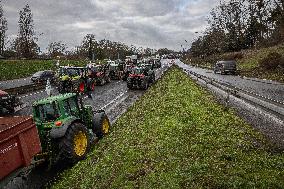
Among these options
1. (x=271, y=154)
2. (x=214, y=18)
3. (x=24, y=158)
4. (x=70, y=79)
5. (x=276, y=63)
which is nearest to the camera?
(x=24, y=158)

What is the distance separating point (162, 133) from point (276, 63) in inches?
1411

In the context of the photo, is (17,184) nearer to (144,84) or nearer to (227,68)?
(144,84)

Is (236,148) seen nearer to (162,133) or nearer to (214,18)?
(162,133)

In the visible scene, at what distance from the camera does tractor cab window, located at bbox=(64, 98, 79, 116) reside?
11.6 m

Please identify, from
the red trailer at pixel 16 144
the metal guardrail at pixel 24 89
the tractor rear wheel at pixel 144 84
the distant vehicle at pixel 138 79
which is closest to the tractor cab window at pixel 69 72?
the metal guardrail at pixel 24 89

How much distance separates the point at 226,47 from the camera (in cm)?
9131

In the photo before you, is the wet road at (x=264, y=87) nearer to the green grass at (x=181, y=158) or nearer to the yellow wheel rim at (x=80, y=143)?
the green grass at (x=181, y=158)

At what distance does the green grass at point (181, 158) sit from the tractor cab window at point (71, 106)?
149cm

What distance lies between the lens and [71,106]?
12.0m

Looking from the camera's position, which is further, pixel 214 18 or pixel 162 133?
pixel 214 18

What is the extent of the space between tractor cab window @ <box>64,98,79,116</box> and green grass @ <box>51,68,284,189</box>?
149cm

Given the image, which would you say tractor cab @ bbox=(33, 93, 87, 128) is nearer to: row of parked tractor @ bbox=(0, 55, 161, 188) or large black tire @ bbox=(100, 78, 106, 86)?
row of parked tractor @ bbox=(0, 55, 161, 188)

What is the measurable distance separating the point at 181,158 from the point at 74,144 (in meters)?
3.25

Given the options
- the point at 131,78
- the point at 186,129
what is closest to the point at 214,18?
the point at 131,78
